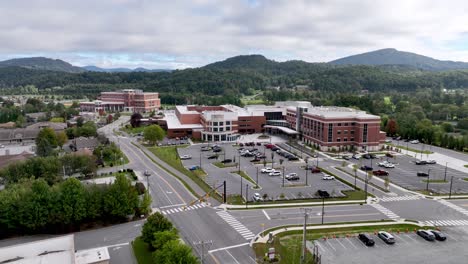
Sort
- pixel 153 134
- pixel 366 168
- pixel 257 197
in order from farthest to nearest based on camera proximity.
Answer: pixel 153 134 → pixel 366 168 → pixel 257 197

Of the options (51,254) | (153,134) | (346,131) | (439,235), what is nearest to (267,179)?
(439,235)

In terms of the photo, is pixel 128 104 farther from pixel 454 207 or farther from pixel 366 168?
pixel 454 207

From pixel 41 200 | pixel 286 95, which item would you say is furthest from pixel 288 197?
pixel 286 95

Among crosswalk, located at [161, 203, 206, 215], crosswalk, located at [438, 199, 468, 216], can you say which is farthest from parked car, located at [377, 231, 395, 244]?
crosswalk, located at [161, 203, 206, 215]

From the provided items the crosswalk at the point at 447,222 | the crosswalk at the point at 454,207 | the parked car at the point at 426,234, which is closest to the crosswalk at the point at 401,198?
the crosswalk at the point at 454,207

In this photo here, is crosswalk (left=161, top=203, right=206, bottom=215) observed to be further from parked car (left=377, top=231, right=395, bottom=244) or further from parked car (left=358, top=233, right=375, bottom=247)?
parked car (left=377, top=231, right=395, bottom=244)

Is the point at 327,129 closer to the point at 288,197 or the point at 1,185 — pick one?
the point at 288,197

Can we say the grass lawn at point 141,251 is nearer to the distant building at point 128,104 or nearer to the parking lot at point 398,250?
the parking lot at point 398,250
